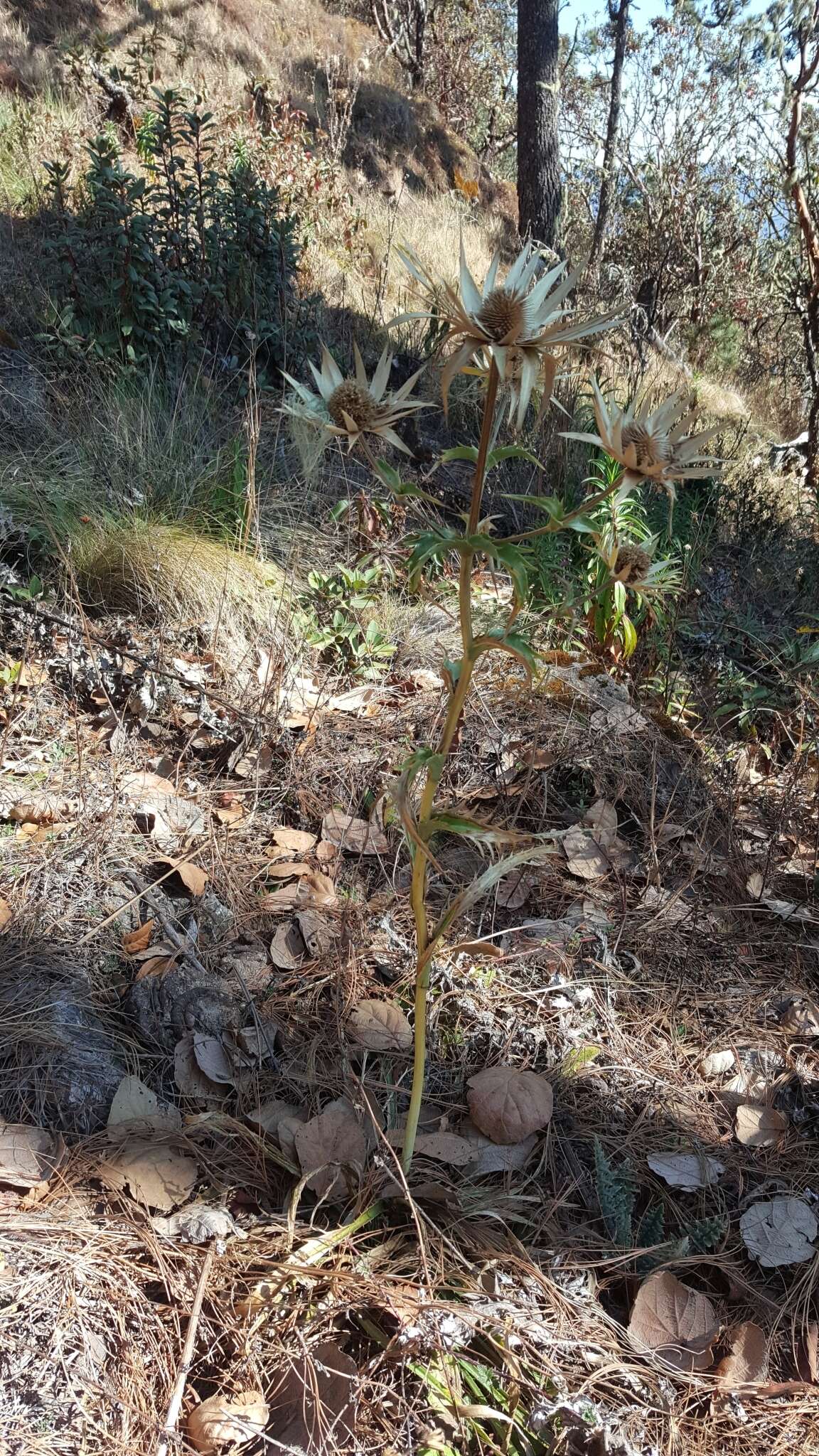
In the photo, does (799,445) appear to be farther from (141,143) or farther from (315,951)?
(315,951)

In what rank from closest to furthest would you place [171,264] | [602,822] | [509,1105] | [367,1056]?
[509,1105] → [367,1056] → [602,822] → [171,264]

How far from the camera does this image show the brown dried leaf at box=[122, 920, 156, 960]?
1905 millimetres

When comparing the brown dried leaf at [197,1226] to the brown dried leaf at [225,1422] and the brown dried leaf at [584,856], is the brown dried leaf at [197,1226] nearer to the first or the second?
the brown dried leaf at [225,1422]

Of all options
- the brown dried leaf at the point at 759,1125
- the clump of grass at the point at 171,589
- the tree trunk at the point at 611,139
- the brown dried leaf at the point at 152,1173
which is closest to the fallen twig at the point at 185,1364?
the brown dried leaf at the point at 152,1173

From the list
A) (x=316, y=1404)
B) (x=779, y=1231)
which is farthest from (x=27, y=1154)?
(x=779, y=1231)

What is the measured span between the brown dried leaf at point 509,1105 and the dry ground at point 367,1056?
54 millimetres

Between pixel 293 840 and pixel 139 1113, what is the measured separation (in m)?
0.79

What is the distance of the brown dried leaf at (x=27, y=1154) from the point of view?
Result: 148 centimetres

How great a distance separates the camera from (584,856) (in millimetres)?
2316

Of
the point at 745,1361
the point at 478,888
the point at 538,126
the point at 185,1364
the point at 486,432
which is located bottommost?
the point at 745,1361

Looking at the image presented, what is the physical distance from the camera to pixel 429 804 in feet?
4.38

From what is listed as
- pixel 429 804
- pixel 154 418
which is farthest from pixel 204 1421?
pixel 154 418

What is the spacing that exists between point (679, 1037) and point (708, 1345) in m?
0.62

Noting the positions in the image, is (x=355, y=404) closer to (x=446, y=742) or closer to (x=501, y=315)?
(x=501, y=315)
